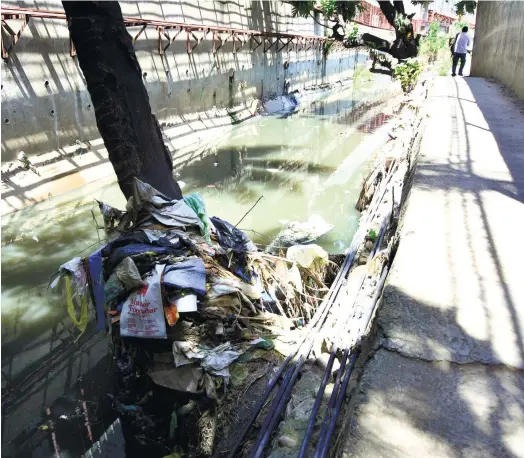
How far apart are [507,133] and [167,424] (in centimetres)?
525

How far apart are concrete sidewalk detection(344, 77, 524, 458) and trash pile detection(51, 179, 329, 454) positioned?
1298mm

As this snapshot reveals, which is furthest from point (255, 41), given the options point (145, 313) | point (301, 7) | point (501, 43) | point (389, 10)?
point (145, 313)

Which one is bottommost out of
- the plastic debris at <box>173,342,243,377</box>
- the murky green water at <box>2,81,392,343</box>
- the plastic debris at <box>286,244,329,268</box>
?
the murky green water at <box>2,81,392,343</box>

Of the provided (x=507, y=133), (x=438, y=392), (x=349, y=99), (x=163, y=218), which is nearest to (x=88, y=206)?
(x=163, y=218)

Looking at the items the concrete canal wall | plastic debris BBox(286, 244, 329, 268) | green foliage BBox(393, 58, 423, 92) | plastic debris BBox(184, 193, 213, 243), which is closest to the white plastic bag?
plastic debris BBox(184, 193, 213, 243)

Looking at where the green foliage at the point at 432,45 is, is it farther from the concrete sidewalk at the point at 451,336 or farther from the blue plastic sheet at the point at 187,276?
the blue plastic sheet at the point at 187,276

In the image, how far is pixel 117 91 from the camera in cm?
367

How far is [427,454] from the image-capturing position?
4.34ft

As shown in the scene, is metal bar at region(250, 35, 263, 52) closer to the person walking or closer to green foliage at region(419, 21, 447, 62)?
the person walking

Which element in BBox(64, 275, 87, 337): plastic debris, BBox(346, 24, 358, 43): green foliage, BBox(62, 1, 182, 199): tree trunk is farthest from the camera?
BBox(346, 24, 358, 43): green foliage

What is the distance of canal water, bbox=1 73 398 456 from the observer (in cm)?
381

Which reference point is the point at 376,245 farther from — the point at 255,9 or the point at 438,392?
the point at 255,9

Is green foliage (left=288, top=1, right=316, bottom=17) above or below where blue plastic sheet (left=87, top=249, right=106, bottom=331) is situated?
above

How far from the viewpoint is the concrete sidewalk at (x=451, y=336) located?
1.39 metres
